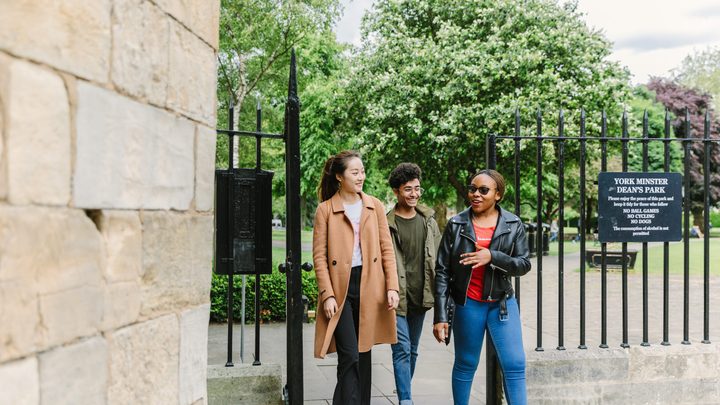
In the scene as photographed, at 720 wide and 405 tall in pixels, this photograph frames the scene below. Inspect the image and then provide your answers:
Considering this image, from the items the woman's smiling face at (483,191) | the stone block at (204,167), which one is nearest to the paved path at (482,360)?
the woman's smiling face at (483,191)

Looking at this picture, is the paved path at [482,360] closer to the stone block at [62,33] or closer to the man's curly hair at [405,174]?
the man's curly hair at [405,174]

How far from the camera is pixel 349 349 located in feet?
14.4

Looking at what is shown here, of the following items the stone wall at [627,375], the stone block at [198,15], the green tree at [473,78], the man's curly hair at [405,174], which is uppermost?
the green tree at [473,78]

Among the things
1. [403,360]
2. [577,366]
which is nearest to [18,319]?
[403,360]

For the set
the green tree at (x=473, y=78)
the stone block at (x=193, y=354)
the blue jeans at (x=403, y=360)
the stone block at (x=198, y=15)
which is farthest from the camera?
the green tree at (x=473, y=78)

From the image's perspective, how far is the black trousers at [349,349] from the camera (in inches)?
173

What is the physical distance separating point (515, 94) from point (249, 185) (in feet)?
43.3

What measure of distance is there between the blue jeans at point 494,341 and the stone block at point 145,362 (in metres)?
2.33

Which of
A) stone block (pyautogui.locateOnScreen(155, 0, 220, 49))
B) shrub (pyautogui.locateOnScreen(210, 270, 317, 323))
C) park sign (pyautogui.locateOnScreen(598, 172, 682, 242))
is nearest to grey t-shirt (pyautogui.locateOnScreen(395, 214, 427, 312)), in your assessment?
park sign (pyautogui.locateOnScreen(598, 172, 682, 242))

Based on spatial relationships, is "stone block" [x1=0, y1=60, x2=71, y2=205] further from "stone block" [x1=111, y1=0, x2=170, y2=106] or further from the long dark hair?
the long dark hair

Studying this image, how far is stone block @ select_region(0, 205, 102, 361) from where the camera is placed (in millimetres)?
1752

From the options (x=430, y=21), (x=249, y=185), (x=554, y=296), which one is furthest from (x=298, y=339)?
(x=430, y=21)

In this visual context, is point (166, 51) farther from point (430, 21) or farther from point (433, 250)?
point (430, 21)

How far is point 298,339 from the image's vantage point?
4.33 m
